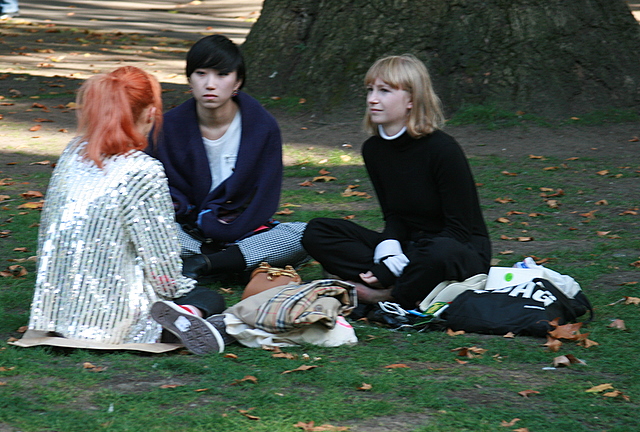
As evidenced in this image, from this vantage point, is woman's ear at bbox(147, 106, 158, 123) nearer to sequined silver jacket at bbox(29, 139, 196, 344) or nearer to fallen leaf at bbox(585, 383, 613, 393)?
sequined silver jacket at bbox(29, 139, 196, 344)

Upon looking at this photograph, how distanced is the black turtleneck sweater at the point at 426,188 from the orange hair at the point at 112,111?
59.2 inches

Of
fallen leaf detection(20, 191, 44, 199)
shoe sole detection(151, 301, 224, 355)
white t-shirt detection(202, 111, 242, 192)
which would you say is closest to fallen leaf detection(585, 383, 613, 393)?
shoe sole detection(151, 301, 224, 355)

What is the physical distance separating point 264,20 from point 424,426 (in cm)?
794

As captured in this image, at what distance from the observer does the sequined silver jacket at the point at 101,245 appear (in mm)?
3533

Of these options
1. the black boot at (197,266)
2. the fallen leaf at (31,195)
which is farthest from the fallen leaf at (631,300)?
the fallen leaf at (31,195)

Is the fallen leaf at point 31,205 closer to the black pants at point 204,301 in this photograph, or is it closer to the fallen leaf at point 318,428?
the black pants at point 204,301

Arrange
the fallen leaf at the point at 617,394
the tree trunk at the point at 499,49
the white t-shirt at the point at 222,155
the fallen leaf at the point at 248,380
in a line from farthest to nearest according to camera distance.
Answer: the tree trunk at the point at 499,49 < the white t-shirt at the point at 222,155 < the fallen leaf at the point at 248,380 < the fallen leaf at the point at 617,394

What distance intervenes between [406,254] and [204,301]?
3.86ft

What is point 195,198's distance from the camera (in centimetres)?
504

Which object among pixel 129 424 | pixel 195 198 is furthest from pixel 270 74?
pixel 129 424

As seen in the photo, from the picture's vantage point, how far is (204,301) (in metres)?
3.96

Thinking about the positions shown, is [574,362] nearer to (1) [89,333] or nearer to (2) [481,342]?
(2) [481,342]

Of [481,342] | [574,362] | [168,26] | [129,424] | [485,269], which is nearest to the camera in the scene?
[129,424]

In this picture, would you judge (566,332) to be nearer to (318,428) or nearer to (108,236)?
(318,428)
